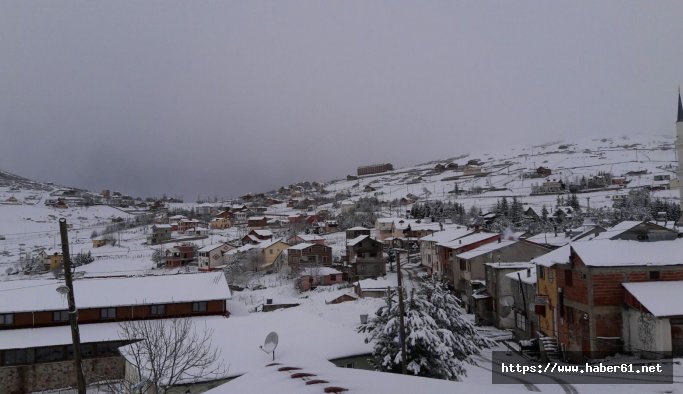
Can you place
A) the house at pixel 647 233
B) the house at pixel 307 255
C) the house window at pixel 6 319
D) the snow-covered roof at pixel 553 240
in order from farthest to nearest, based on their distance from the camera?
1. the house at pixel 307 255
2. the snow-covered roof at pixel 553 240
3. the house window at pixel 6 319
4. the house at pixel 647 233

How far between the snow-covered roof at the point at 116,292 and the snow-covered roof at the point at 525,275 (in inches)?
804

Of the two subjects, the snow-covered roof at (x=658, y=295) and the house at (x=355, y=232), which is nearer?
the snow-covered roof at (x=658, y=295)

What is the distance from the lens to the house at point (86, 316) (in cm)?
2722

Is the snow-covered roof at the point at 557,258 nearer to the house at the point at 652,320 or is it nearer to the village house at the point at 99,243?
the house at the point at 652,320

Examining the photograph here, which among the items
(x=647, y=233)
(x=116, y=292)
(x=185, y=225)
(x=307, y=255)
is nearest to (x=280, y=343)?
(x=647, y=233)

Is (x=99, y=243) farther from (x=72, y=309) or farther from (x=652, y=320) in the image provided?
(x=652, y=320)

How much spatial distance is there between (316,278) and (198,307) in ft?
66.7

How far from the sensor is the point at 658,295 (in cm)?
2020

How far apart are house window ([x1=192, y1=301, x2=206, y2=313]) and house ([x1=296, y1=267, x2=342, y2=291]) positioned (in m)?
18.2

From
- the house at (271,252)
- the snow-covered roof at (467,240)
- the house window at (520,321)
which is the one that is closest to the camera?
the house window at (520,321)

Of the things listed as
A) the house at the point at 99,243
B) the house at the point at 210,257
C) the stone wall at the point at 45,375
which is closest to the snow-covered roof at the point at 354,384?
the stone wall at the point at 45,375

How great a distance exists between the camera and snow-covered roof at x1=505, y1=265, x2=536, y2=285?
3015cm

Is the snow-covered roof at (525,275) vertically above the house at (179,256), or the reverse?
the snow-covered roof at (525,275)

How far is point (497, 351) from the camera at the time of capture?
90.0 ft
